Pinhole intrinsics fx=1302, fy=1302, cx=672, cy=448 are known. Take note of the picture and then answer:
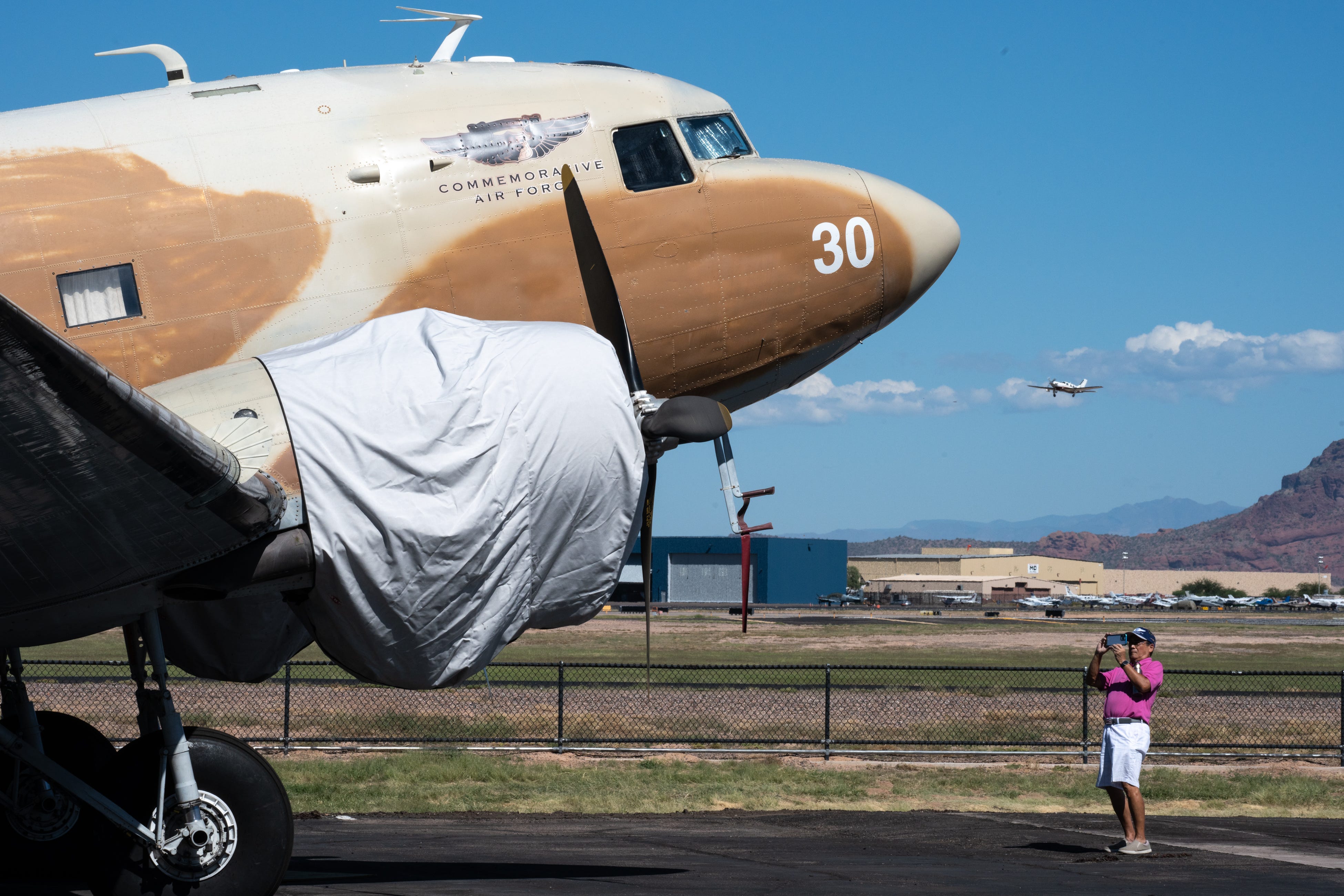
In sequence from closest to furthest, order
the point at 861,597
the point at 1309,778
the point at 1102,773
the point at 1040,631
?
the point at 1102,773
the point at 1309,778
the point at 1040,631
the point at 861,597

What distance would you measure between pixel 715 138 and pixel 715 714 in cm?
1720

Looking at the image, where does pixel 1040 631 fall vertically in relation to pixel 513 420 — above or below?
below

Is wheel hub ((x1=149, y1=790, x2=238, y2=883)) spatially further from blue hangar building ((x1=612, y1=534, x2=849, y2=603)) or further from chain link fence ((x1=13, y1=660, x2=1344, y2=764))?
blue hangar building ((x1=612, y1=534, x2=849, y2=603))

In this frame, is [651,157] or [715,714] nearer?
[651,157]

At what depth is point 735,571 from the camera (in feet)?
376

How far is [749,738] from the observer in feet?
75.3

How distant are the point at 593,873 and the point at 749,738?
11.6m

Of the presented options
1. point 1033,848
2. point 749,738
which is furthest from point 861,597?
point 1033,848

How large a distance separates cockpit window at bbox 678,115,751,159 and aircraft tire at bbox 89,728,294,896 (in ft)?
21.3

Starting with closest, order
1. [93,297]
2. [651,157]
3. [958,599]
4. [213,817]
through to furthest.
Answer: [213,817] < [93,297] < [651,157] < [958,599]

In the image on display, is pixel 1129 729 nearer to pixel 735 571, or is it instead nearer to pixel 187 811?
pixel 187 811

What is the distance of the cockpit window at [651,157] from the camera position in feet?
37.3

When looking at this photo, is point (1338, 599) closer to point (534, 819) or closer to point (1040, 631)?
point (1040, 631)

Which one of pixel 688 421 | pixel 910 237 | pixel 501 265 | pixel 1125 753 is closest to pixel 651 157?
pixel 501 265
